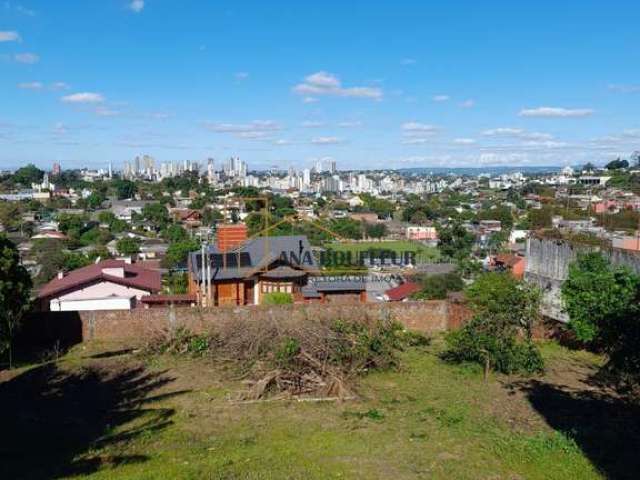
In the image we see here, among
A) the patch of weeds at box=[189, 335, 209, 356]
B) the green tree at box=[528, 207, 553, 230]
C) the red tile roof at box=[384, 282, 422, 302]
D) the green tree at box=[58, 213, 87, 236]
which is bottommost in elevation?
the red tile roof at box=[384, 282, 422, 302]

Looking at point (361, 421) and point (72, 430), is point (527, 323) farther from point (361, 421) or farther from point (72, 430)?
point (72, 430)

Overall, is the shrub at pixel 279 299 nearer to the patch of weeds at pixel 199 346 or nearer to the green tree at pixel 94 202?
the patch of weeds at pixel 199 346

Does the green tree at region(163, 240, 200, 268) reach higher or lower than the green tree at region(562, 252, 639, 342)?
lower

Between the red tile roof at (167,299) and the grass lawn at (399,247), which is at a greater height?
the red tile roof at (167,299)

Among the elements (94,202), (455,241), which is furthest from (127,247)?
(94,202)

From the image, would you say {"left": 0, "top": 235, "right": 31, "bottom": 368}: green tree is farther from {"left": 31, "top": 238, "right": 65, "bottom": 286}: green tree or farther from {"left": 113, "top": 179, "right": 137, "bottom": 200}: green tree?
{"left": 113, "top": 179, "right": 137, "bottom": 200}: green tree

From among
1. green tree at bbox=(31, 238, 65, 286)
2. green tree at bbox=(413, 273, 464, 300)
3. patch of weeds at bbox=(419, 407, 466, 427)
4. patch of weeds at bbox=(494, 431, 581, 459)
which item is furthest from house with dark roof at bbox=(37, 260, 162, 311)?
green tree at bbox=(31, 238, 65, 286)

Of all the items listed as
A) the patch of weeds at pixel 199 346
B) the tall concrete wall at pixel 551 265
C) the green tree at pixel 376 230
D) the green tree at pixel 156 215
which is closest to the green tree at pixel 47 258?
the green tree at pixel 156 215
